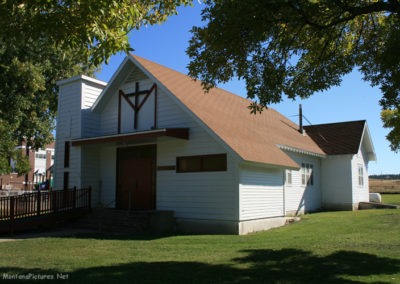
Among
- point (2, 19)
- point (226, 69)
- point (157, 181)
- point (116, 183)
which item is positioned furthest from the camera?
point (116, 183)

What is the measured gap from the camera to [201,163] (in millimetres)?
16016

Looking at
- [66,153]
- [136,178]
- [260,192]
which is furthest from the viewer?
[66,153]

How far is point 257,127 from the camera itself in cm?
2067

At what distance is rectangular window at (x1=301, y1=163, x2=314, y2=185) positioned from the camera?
2299 centimetres

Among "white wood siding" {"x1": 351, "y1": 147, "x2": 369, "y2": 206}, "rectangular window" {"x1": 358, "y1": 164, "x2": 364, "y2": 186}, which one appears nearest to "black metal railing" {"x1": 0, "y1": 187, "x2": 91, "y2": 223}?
"white wood siding" {"x1": 351, "y1": 147, "x2": 369, "y2": 206}

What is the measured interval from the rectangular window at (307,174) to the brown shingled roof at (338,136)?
89.2 inches

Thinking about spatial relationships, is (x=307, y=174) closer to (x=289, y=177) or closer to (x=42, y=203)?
(x=289, y=177)

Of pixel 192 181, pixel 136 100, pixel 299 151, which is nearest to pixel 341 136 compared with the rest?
pixel 299 151

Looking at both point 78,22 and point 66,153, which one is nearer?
point 78,22

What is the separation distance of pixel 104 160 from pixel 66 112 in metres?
3.19

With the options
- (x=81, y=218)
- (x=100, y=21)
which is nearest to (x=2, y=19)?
(x=100, y=21)

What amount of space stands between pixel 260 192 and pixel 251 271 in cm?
856

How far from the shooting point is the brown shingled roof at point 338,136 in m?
25.4

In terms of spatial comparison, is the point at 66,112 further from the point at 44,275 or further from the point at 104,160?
the point at 44,275
